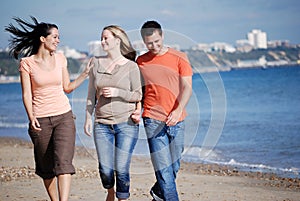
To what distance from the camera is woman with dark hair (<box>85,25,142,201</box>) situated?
583cm

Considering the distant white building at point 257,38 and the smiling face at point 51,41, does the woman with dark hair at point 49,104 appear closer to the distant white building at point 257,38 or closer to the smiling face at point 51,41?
the smiling face at point 51,41

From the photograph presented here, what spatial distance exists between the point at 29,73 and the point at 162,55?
1.34 meters

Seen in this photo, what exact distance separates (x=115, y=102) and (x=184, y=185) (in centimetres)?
345

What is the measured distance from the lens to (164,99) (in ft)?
19.3

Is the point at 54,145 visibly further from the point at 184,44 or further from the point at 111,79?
the point at 184,44

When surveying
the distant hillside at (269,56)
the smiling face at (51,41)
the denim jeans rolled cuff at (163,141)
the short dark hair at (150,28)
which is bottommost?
the distant hillside at (269,56)

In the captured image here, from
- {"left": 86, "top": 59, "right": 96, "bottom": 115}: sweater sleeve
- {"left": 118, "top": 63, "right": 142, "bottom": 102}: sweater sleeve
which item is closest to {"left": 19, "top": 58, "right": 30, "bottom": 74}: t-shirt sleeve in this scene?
{"left": 86, "top": 59, "right": 96, "bottom": 115}: sweater sleeve

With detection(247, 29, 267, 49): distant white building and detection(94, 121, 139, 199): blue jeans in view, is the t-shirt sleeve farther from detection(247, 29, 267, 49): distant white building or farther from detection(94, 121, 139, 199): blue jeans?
detection(247, 29, 267, 49): distant white building

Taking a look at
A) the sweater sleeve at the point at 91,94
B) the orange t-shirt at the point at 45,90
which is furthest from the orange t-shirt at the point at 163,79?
the orange t-shirt at the point at 45,90

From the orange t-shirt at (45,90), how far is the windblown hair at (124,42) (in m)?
0.70

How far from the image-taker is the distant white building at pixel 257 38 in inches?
5546

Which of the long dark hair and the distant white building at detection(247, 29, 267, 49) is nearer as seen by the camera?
the long dark hair

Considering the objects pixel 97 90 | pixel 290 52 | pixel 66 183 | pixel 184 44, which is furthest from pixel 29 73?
pixel 290 52

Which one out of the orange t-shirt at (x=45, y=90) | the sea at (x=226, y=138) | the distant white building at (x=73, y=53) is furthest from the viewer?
the distant white building at (x=73, y=53)
